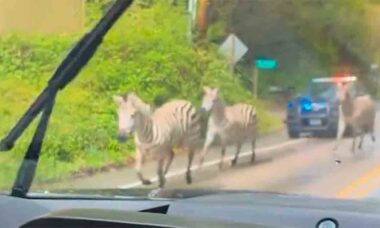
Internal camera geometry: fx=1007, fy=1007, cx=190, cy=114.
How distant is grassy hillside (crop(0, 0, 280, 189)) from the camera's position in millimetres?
4459

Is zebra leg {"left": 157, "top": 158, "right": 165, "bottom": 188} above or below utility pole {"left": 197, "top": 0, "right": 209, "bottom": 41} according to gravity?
below

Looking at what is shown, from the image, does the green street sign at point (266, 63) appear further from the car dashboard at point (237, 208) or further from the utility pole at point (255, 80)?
the car dashboard at point (237, 208)

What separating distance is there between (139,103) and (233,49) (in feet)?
1.84

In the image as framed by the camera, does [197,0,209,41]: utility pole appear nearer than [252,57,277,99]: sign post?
Yes

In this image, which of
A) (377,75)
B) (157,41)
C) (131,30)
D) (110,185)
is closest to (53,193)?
(110,185)

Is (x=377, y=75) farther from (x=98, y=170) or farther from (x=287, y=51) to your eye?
(x=98, y=170)

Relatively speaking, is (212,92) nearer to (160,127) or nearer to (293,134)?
(160,127)

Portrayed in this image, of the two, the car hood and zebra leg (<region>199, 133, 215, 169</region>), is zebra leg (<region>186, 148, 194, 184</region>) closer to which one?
zebra leg (<region>199, 133, 215, 169</region>)

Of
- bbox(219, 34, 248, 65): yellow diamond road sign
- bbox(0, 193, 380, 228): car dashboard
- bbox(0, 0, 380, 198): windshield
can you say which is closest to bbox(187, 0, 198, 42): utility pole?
bbox(0, 0, 380, 198): windshield

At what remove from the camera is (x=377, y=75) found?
18.4 feet

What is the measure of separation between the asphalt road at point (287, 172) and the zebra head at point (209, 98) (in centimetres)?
25

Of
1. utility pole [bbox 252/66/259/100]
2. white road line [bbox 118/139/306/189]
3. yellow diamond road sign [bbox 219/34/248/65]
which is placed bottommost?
white road line [bbox 118/139/306/189]

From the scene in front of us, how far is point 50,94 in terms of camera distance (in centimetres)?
367

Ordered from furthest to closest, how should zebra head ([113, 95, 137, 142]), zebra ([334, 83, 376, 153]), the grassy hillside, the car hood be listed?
zebra ([334, 83, 376, 153]) < zebra head ([113, 95, 137, 142]) < the grassy hillside < the car hood
